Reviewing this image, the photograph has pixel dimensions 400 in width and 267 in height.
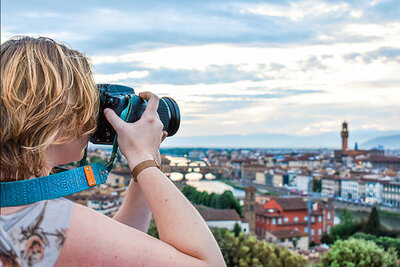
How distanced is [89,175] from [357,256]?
5550 millimetres

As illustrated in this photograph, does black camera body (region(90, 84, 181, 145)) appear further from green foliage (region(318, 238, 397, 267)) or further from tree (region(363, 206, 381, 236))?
tree (region(363, 206, 381, 236))

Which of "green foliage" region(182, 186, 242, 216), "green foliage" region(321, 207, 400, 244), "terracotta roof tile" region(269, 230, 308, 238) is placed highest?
"green foliage" region(182, 186, 242, 216)

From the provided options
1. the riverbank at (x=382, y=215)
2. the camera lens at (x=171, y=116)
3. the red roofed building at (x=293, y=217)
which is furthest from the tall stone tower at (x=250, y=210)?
the camera lens at (x=171, y=116)

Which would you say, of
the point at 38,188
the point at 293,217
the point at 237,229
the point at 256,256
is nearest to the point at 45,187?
the point at 38,188

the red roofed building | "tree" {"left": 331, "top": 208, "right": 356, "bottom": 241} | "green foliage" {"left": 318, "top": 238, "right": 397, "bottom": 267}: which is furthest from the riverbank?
"green foliage" {"left": 318, "top": 238, "right": 397, "bottom": 267}

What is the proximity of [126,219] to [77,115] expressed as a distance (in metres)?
0.12

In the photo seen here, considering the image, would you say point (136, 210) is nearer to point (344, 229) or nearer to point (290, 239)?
point (290, 239)

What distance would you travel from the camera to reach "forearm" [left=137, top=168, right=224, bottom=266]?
0.29 metres

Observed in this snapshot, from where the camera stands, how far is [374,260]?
527cm

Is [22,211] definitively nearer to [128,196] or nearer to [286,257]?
[128,196]

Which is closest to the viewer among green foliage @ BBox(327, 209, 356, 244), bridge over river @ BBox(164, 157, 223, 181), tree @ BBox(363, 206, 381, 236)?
bridge over river @ BBox(164, 157, 223, 181)

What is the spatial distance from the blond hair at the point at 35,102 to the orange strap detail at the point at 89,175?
21mm

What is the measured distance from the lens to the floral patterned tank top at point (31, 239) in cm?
27

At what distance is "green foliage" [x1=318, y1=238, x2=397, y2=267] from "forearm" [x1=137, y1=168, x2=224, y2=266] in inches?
205
